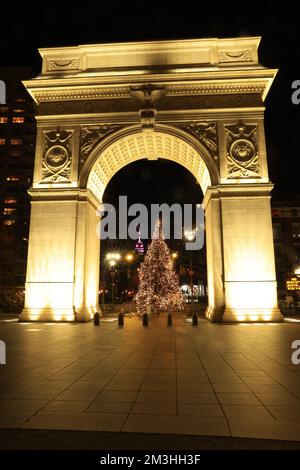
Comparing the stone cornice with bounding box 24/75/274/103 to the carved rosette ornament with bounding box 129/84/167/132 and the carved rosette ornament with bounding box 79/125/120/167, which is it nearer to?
the carved rosette ornament with bounding box 129/84/167/132

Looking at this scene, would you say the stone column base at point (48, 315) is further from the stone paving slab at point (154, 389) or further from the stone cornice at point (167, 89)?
the stone cornice at point (167, 89)

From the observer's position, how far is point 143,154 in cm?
2759

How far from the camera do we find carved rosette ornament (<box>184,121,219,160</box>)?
74.7 feet

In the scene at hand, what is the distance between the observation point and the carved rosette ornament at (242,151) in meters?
22.3

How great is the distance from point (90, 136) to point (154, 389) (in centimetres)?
1964

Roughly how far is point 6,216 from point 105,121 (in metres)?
56.9

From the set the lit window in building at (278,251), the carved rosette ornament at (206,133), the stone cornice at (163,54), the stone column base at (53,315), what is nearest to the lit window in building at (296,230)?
the lit window in building at (278,251)

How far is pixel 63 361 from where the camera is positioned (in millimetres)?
9359

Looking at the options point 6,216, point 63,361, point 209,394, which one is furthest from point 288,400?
point 6,216

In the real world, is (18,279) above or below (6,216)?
below

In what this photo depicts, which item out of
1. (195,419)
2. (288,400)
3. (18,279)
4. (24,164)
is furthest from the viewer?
(24,164)

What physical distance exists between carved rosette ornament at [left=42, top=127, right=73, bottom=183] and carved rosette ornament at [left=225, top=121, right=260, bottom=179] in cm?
1014

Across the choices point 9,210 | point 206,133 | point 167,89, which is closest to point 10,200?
point 9,210
